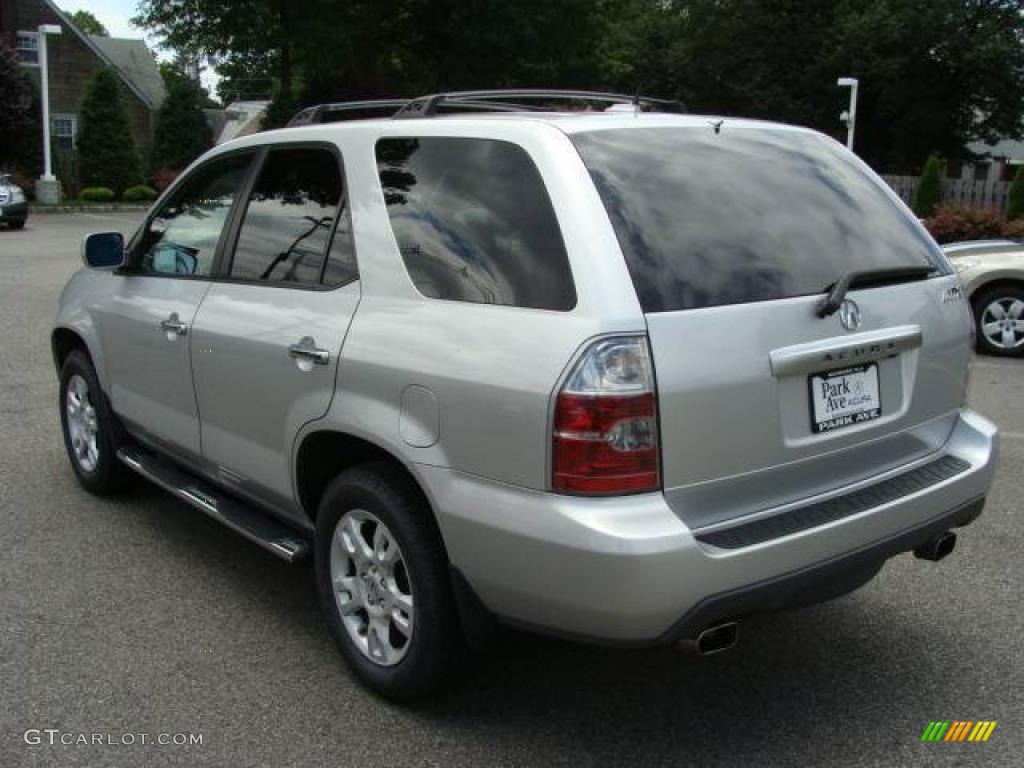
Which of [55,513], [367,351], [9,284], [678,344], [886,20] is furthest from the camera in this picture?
[886,20]

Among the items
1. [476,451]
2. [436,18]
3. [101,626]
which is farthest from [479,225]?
[436,18]

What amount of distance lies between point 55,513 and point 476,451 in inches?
124

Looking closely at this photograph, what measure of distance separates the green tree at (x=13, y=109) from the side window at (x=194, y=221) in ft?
115

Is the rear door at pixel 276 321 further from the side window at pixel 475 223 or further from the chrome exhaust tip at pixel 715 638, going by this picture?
the chrome exhaust tip at pixel 715 638

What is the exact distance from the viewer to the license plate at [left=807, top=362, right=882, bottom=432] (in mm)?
3029

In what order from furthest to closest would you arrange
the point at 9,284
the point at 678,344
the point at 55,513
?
the point at 9,284
the point at 55,513
the point at 678,344

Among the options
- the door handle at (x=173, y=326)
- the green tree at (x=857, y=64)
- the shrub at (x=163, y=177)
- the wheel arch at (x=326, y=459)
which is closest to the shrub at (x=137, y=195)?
the shrub at (x=163, y=177)

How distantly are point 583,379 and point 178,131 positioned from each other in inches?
1649

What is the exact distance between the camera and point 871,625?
3.99m

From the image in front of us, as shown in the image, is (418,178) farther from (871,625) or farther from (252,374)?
(871,625)

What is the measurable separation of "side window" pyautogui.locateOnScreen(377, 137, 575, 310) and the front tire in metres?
0.64

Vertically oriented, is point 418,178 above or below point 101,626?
above

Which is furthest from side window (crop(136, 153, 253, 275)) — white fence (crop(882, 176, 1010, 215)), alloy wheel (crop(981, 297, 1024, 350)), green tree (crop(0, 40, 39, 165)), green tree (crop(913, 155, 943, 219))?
green tree (crop(0, 40, 39, 165))

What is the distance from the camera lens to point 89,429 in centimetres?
538
